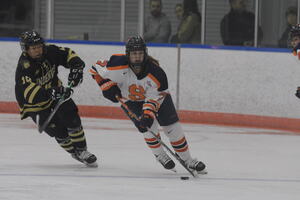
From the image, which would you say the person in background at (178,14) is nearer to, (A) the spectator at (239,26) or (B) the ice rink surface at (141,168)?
(A) the spectator at (239,26)

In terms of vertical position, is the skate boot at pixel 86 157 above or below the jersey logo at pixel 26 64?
below

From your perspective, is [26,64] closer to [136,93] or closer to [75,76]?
[75,76]

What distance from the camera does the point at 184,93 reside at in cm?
964

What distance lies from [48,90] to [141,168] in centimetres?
85

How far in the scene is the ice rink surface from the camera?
5316 millimetres

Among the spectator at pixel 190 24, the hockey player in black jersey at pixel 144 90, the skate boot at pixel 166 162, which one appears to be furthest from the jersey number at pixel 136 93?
the spectator at pixel 190 24

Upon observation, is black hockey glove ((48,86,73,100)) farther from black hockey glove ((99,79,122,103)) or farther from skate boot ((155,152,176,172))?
skate boot ((155,152,176,172))

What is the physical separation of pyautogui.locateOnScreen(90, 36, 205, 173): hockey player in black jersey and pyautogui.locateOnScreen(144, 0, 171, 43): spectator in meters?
4.21

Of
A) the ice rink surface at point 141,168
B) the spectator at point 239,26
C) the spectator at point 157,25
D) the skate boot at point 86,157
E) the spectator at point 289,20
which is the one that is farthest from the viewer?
the spectator at point 157,25

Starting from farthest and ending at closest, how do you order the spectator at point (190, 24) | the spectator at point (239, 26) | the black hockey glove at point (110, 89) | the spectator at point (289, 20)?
the spectator at point (190, 24) → the spectator at point (239, 26) → the spectator at point (289, 20) → the black hockey glove at point (110, 89)

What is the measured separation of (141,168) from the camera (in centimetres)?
Result: 639

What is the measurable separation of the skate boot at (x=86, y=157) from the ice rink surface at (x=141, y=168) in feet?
0.17

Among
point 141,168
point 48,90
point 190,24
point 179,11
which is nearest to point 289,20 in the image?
point 190,24

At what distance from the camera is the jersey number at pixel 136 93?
5992 mm
